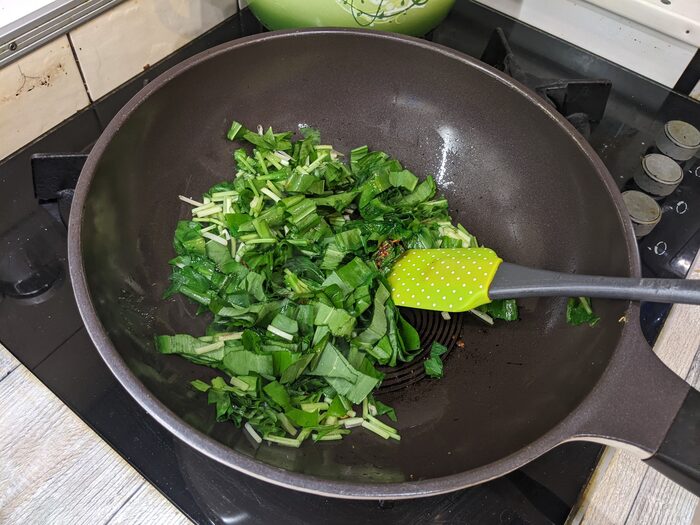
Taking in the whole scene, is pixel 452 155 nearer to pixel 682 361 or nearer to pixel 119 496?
pixel 682 361

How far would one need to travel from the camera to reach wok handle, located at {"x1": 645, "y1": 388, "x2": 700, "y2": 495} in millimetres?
605

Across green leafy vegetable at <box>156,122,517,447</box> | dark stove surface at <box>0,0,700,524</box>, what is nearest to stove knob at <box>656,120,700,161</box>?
dark stove surface at <box>0,0,700,524</box>

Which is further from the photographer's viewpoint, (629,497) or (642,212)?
(642,212)

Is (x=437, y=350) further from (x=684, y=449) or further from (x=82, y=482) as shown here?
(x=82, y=482)

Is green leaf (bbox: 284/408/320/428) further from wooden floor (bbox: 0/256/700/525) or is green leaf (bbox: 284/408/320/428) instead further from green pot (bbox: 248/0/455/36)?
green pot (bbox: 248/0/455/36)

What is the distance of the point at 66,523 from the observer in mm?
731

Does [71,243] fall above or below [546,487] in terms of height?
above

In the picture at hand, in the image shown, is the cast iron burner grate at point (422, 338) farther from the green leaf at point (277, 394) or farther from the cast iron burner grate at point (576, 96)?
the cast iron burner grate at point (576, 96)

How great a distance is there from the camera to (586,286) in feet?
2.53

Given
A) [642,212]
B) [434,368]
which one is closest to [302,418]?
[434,368]

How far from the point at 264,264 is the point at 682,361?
73cm

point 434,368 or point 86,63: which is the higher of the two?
point 86,63

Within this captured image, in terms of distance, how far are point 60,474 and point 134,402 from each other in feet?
0.43

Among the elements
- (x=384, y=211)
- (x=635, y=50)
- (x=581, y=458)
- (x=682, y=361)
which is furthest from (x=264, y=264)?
(x=635, y=50)
